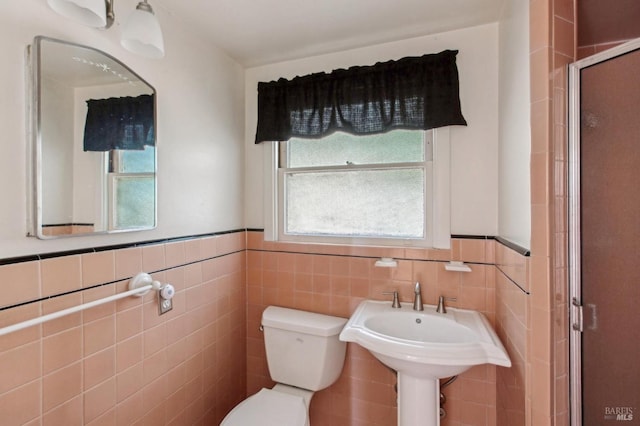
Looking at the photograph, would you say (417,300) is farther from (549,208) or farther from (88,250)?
(88,250)

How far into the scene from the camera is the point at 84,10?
0.82 m

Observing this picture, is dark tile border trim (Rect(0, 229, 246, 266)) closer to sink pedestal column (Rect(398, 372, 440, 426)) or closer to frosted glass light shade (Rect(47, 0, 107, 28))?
frosted glass light shade (Rect(47, 0, 107, 28))

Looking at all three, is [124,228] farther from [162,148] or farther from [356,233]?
[356,233]

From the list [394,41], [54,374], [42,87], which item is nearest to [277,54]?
[394,41]

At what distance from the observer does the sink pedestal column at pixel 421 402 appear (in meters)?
1.24

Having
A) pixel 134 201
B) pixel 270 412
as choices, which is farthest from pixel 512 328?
pixel 134 201

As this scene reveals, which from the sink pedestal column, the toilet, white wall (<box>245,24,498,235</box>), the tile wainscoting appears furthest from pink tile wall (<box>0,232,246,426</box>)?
white wall (<box>245,24,498,235</box>)

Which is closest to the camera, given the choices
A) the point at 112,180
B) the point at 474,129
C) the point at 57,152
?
the point at 57,152

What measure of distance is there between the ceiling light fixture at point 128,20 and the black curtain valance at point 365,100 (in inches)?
32.1

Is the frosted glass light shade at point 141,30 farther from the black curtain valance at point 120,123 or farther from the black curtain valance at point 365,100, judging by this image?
the black curtain valance at point 365,100

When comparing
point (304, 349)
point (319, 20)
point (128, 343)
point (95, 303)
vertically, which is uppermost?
point (319, 20)

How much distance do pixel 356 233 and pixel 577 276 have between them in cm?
100


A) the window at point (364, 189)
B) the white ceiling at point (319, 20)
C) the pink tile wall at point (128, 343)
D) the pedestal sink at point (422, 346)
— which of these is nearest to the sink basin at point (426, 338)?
the pedestal sink at point (422, 346)

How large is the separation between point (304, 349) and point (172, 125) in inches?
52.4
